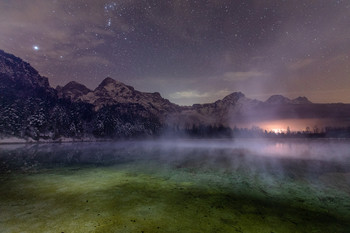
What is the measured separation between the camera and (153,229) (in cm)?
1177

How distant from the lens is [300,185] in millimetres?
25750

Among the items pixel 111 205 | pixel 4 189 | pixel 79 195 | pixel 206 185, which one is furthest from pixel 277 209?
pixel 4 189

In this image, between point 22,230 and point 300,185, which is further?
point 300,185

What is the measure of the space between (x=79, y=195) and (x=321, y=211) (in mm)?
22107

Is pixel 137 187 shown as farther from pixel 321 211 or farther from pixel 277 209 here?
pixel 321 211

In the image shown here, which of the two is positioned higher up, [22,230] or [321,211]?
[22,230]

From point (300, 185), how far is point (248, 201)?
40.8 feet

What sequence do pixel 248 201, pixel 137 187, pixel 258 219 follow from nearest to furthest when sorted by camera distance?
pixel 258 219 < pixel 248 201 < pixel 137 187

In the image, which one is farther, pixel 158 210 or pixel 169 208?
pixel 169 208

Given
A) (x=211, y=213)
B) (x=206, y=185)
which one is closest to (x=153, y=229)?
(x=211, y=213)

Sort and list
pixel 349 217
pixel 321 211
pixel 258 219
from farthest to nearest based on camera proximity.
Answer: pixel 321 211, pixel 349 217, pixel 258 219

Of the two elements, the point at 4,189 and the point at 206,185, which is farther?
the point at 206,185

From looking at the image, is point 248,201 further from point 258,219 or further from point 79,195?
point 79,195

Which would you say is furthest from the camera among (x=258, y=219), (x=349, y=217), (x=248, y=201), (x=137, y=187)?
(x=137, y=187)
